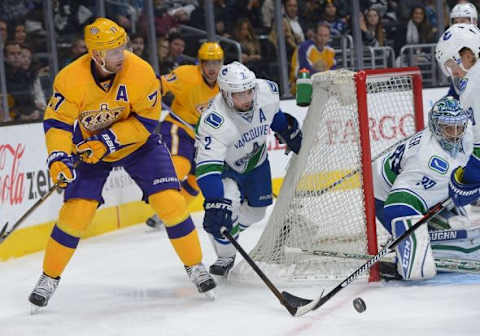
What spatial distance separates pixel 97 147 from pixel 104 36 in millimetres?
436

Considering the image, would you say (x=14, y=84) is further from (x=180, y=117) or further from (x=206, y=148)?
(x=206, y=148)

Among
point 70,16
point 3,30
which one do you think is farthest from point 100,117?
point 70,16

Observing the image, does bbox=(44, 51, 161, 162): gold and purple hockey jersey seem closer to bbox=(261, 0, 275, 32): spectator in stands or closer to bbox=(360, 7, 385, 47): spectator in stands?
bbox=(261, 0, 275, 32): spectator in stands

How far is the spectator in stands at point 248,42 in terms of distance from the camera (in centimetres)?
741

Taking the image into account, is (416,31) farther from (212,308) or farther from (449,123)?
(212,308)

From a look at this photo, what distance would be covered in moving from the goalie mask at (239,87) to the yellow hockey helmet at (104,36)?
1.54 feet

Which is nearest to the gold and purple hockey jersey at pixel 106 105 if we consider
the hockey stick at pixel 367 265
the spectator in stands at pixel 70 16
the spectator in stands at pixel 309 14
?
the hockey stick at pixel 367 265

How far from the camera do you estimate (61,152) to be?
356 cm

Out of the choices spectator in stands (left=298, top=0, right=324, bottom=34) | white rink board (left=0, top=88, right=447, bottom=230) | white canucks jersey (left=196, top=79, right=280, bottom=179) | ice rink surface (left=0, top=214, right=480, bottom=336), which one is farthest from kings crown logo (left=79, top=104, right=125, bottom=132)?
spectator in stands (left=298, top=0, right=324, bottom=34)

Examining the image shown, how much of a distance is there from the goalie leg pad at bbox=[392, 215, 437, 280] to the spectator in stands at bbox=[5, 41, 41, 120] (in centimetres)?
293

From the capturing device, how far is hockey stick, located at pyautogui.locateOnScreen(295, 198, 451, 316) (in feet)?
11.2

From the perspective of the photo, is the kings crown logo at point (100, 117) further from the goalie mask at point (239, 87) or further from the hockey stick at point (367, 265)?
the hockey stick at point (367, 265)

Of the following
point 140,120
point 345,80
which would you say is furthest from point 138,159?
point 345,80

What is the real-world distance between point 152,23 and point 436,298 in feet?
12.7
